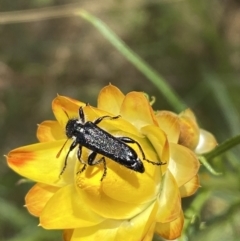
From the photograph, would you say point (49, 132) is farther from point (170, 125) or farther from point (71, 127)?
point (170, 125)

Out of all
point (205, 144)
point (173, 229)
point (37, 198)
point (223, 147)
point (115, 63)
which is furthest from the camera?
point (115, 63)

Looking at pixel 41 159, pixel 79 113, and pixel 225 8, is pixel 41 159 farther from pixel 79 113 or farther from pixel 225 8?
pixel 225 8

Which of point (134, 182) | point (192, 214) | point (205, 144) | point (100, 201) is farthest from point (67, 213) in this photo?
point (205, 144)

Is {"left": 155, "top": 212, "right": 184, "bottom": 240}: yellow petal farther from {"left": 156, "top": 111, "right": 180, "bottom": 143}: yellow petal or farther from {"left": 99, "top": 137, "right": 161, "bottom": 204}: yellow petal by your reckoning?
{"left": 156, "top": 111, "right": 180, "bottom": 143}: yellow petal

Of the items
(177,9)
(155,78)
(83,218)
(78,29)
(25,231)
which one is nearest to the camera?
(83,218)

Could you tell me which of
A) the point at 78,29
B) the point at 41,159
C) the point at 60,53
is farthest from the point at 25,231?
the point at 78,29

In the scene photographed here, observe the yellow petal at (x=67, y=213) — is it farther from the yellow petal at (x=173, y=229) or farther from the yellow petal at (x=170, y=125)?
the yellow petal at (x=170, y=125)

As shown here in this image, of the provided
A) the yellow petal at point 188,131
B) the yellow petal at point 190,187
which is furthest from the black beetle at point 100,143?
the yellow petal at point 188,131
